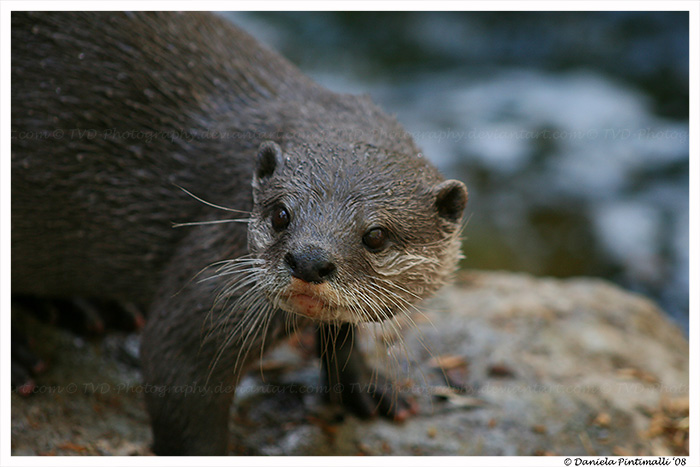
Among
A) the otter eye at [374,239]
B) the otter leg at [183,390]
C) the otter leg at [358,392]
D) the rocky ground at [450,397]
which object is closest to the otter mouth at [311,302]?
the otter eye at [374,239]

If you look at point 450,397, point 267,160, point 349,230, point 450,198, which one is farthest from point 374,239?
point 450,397

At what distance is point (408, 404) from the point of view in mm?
4262

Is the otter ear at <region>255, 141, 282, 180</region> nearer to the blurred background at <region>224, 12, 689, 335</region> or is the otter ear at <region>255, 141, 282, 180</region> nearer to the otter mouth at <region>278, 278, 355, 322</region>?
the otter mouth at <region>278, 278, 355, 322</region>

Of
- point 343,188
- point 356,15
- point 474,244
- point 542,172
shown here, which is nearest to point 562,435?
point 343,188

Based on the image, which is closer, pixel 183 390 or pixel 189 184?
pixel 183 390

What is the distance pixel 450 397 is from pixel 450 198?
1.79 m

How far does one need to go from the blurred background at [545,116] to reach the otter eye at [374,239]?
491cm

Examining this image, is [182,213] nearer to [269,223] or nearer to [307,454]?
[269,223]

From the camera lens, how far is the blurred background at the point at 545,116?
802 cm

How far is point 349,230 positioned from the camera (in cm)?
274

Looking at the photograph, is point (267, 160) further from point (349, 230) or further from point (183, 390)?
point (183, 390)

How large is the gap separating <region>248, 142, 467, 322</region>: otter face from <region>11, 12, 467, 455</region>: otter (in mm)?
11

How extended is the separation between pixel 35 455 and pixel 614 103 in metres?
8.93

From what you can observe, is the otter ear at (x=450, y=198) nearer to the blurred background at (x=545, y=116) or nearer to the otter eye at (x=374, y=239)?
the otter eye at (x=374, y=239)
